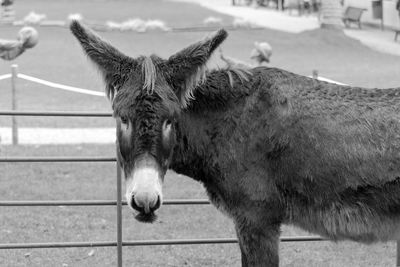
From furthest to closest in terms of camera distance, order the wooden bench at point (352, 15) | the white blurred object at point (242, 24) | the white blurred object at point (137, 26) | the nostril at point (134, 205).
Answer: the wooden bench at point (352, 15), the white blurred object at point (242, 24), the white blurred object at point (137, 26), the nostril at point (134, 205)

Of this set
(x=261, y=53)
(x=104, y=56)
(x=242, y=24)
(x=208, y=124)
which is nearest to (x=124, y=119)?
(x=104, y=56)

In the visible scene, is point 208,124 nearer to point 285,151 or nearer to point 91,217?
point 285,151

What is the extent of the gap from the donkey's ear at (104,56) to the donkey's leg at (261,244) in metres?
1.28

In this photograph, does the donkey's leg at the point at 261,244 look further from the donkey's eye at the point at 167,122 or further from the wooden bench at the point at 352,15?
the wooden bench at the point at 352,15

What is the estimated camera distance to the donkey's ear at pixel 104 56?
15.7 feet

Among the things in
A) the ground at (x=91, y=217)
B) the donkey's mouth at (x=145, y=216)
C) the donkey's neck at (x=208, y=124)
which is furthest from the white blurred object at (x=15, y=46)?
the donkey's mouth at (x=145, y=216)

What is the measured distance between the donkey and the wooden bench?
2804 centimetres

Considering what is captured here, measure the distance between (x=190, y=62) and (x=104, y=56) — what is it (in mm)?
533

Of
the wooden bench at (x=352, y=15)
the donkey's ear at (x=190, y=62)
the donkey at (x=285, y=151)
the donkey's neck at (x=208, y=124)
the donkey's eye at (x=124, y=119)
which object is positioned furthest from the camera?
the wooden bench at (x=352, y=15)

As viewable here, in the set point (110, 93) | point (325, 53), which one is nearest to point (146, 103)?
point (110, 93)

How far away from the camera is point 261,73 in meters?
5.32

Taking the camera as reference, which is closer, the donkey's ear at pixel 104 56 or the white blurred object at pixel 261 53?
Result: the donkey's ear at pixel 104 56

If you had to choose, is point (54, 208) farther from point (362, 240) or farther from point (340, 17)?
point (340, 17)

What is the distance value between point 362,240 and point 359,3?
32970 millimetres
